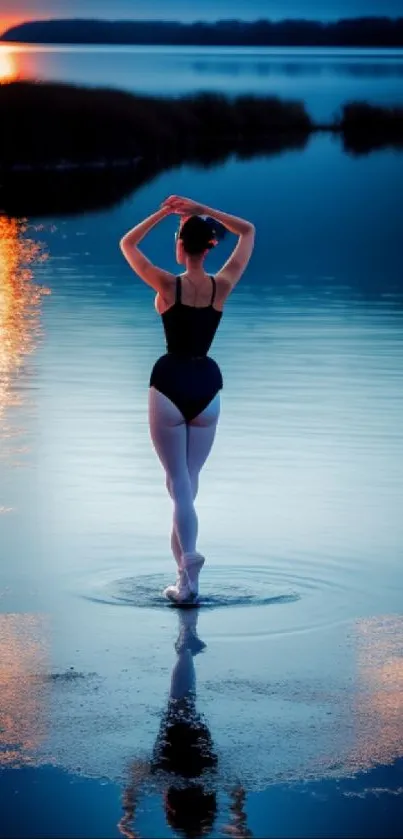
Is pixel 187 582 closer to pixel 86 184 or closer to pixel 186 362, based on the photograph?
pixel 186 362

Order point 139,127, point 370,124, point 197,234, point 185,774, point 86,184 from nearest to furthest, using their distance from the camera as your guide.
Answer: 1. point 185,774
2. point 197,234
3. point 86,184
4. point 139,127
5. point 370,124

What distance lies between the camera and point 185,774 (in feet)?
20.9

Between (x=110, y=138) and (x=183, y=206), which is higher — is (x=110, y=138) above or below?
below

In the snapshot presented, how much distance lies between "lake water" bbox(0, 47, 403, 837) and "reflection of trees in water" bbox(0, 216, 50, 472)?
8cm

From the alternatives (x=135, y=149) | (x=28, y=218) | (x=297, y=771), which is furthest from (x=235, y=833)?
(x=135, y=149)

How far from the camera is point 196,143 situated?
77.9m

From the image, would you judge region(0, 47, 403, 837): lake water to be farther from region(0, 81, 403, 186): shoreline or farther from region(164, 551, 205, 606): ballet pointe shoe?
region(0, 81, 403, 186): shoreline

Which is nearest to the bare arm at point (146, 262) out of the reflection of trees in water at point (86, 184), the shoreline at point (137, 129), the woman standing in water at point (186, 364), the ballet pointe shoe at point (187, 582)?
the woman standing in water at point (186, 364)

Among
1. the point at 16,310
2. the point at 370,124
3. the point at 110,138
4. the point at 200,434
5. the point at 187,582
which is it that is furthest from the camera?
the point at 370,124

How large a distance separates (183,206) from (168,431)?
1.00 meters

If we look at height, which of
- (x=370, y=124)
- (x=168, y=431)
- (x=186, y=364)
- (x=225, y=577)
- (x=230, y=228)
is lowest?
(x=370, y=124)

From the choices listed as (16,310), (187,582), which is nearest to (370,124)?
(16,310)

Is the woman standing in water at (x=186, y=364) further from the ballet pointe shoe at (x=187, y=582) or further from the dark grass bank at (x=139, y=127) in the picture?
the dark grass bank at (x=139, y=127)

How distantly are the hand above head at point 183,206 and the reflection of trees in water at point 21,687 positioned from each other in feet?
6.16
